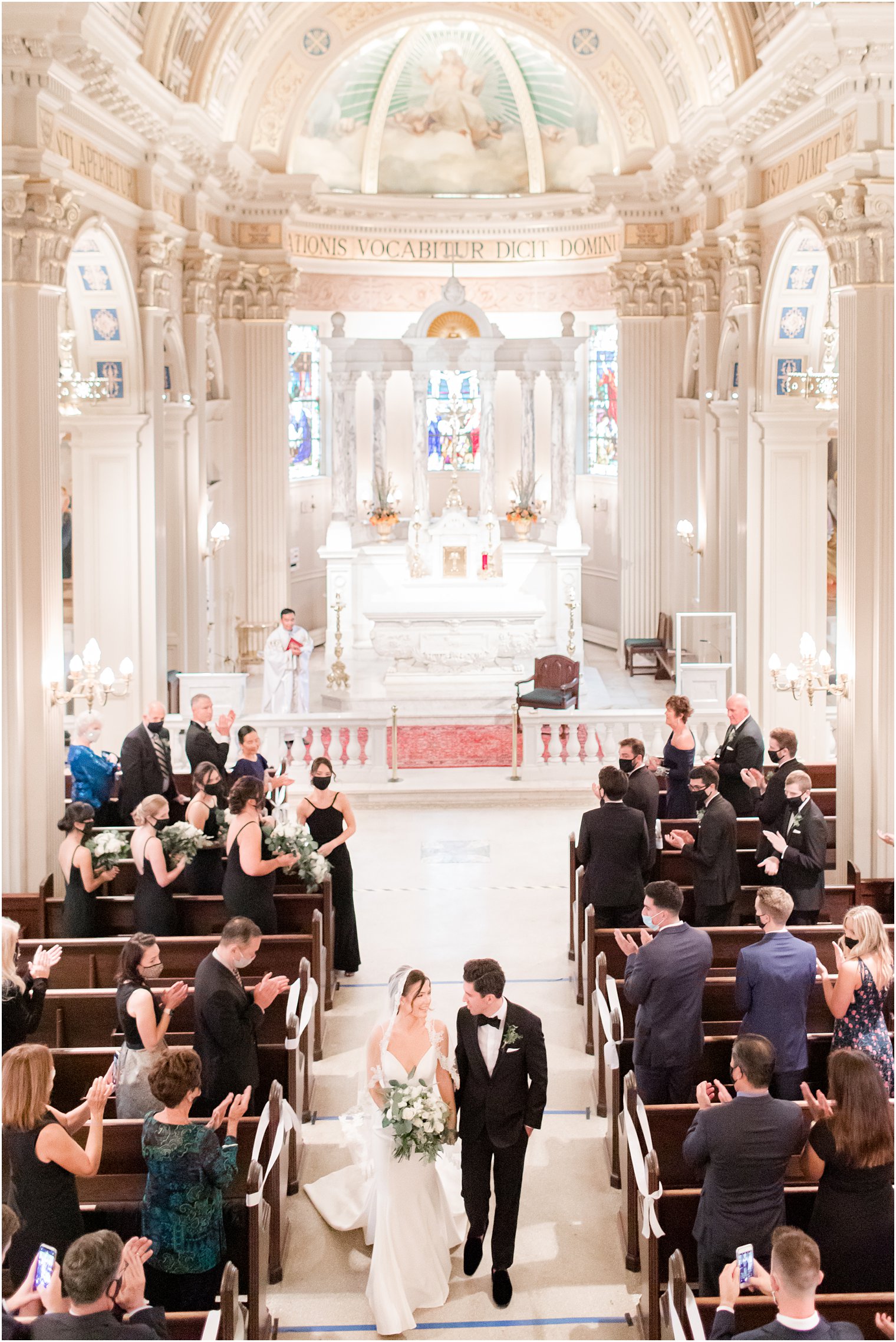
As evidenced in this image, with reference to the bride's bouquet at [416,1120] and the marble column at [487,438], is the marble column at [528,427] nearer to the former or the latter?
the marble column at [487,438]

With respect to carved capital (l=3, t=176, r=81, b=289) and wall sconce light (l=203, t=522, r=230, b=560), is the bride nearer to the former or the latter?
carved capital (l=3, t=176, r=81, b=289)

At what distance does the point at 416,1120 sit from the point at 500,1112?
411 mm

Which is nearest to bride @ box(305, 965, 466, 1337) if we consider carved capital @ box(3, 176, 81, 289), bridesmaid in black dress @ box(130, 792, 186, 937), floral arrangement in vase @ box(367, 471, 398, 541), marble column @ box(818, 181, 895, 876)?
bridesmaid in black dress @ box(130, 792, 186, 937)

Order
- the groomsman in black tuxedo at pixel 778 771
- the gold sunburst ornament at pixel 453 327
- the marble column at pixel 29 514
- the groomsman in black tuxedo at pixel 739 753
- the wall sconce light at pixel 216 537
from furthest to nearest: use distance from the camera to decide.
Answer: the gold sunburst ornament at pixel 453 327 → the wall sconce light at pixel 216 537 → the marble column at pixel 29 514 → the groomsman in black tuxedo at pixel 739 753 → the groomsman in black tuxedo at pixel 778 771

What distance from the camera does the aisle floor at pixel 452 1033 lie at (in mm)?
6016

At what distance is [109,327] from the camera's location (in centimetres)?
1482

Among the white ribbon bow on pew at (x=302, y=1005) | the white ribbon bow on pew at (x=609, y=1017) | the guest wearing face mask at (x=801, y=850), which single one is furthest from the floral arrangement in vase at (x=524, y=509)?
the white ribbon bow on pew at (x=609, y=1017)

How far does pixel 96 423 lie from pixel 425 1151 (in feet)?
35.4

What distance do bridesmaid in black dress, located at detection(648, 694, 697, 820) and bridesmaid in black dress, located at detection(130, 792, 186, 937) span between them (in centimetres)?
349

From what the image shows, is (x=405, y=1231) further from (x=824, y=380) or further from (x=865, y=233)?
(x=824, y=380)

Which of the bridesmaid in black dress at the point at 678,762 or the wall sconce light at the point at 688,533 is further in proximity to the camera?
the wall sconce light at the point at 688,533

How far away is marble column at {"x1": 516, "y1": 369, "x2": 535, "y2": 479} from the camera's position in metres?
21.3

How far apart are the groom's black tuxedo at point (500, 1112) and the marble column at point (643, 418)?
15.6 meters

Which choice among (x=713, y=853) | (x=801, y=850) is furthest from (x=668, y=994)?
(x=801, y=850)
